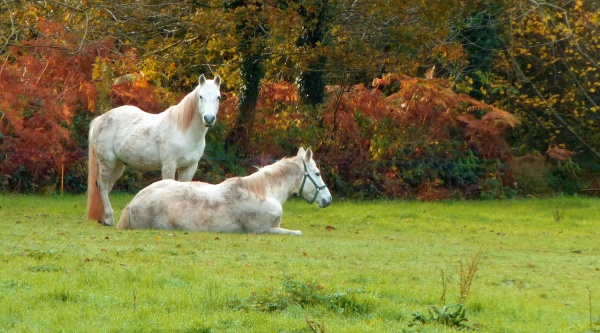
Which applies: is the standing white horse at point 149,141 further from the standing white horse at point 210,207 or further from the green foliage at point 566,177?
the green foliage at point 566,177

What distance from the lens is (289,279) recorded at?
30.0 ft

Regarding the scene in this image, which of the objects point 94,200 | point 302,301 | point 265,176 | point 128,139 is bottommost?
point 94,200

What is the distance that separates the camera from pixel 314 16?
23391mm

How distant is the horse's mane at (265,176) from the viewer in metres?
15.3

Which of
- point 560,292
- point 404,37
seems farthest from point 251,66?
point 560,292

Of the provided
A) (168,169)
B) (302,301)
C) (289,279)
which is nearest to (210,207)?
(168,169)

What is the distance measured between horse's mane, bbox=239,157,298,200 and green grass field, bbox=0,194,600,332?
0.97 metres

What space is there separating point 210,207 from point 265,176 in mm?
1110

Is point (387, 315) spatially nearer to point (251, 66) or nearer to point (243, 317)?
point (243, 317)

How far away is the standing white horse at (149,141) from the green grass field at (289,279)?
78 centimetres

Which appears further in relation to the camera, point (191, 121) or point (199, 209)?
point (191, 121)

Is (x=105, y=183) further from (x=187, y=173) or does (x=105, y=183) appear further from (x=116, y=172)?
(x=187, y=173)

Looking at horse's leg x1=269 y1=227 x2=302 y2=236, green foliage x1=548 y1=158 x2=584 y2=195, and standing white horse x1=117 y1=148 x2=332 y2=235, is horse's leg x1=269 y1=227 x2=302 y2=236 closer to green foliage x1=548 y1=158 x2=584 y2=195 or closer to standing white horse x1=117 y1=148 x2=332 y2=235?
standing white horse x1=117 y1=148 x2=332 y2=235

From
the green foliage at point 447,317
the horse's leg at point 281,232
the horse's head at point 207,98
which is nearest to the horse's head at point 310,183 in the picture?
the horse's leg at point 281,232
